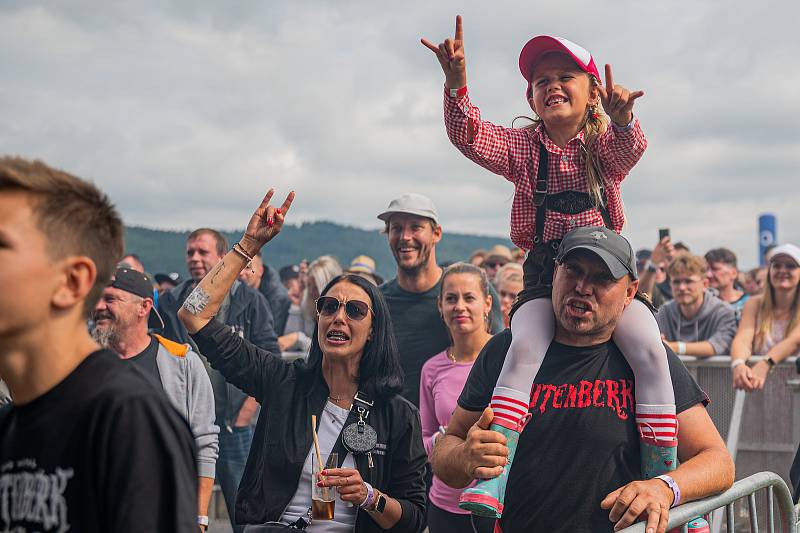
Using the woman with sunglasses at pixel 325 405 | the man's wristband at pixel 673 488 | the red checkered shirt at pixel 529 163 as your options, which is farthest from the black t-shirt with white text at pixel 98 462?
the red checkered shirt at pixel 529 163

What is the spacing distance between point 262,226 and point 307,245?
1388 cm

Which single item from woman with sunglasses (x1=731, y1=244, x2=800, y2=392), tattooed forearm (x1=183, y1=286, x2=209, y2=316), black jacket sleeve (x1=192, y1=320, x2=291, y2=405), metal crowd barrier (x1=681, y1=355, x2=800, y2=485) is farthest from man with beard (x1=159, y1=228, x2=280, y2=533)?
woman with sunglasses (x1=731, y1=244, x2=800, y2=392)

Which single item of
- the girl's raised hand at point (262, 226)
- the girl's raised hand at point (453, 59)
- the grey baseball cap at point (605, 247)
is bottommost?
the grey baseball cap at point (605, 247)

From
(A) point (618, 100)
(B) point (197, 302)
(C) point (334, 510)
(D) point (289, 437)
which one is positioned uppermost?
(A) point (618, 100)

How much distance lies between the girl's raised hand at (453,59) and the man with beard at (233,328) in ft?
12.5

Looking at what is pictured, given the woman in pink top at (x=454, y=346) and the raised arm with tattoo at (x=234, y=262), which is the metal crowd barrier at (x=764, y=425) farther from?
the raised arm with tattoo at (x=234, y=262)

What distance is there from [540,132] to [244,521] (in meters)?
2.18

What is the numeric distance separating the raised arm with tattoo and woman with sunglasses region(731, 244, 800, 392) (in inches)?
181

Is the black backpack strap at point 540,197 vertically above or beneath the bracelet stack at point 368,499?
above

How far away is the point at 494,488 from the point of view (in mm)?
3543

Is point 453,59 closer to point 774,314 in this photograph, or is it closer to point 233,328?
point 233,328

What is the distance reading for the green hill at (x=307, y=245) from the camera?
50.8ft

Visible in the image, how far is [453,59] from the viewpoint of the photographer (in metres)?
4.10

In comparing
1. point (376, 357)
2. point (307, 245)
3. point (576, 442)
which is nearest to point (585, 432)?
point (576, 442)
